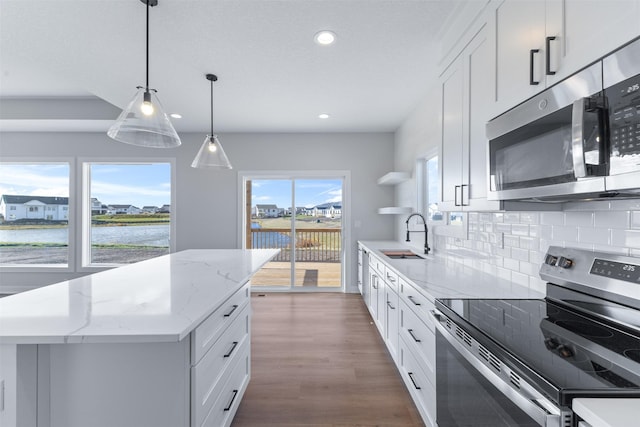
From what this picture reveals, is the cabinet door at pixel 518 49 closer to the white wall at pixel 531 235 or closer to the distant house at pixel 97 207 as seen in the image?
the white wall at pixel 531 235

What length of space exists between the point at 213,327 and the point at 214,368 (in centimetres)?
20

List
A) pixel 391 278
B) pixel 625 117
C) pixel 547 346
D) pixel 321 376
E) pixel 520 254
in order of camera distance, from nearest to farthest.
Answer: pixel 625 117 < pixel 547 346 < pixel 520 254 < pixel 321 376 < pixel 391 278

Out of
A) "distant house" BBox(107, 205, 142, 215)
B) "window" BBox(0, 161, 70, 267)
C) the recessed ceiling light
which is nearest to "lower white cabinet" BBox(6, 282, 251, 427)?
the recessed ceiling light

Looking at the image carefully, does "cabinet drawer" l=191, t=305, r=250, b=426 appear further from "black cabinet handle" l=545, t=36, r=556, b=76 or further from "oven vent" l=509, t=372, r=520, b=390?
"black cabinet handle" l=545, t=36, r=556, b=76

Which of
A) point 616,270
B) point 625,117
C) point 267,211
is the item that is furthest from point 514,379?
point 267,211

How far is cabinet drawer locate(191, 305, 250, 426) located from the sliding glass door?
289 cm

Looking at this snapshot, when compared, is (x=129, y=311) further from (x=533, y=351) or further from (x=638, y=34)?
(x=638, y=34)

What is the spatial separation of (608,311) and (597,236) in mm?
334

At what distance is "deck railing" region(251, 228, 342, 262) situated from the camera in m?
4.71

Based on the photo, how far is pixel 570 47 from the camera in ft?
3.21

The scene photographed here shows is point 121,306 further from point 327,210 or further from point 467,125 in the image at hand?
point 327,210

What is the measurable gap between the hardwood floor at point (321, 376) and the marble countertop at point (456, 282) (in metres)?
0.91

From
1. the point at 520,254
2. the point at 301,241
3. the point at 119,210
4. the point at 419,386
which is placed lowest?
the point at 419,386

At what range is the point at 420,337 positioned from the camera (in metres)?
1.67
